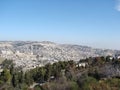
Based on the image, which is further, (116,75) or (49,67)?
(49,67)

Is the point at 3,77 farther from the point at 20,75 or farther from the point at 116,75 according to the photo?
the point at 116,75

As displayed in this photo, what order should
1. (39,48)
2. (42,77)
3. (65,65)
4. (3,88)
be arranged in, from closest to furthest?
(3,88)
(42,77)
(65,65)
(39,48)

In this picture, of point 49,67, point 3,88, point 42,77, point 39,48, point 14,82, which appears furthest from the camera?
point 39,48

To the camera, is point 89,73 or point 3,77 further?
point 3,77

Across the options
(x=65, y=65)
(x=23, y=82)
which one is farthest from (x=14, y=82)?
(x=65, y=65)

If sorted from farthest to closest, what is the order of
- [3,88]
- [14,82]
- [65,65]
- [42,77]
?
[65,65], [42,77], [14,82], [3,88]

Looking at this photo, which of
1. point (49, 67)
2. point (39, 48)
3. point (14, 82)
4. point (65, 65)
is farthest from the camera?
point (39, 48)

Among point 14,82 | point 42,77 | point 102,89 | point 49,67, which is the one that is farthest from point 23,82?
point 102,89

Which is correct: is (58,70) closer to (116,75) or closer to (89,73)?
(89,73)

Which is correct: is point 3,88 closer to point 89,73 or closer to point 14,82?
point 14,82
